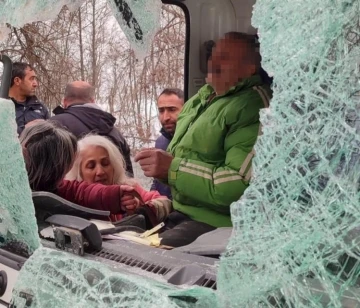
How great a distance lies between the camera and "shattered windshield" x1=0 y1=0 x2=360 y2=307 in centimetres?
113

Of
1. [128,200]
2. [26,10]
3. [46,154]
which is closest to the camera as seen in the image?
[26,10]

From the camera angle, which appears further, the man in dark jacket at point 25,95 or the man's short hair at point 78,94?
the man in dark jacket at point 25,95

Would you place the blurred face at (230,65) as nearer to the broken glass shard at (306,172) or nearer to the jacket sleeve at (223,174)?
the jacket sleeve at (223,174)

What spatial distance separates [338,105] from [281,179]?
19cm

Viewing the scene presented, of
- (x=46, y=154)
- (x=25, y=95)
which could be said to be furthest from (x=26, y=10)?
(x=25, y=95)

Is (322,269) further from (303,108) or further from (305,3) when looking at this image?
(305,3)

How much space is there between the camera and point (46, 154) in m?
2.80

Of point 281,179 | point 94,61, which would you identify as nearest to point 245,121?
point 281,179

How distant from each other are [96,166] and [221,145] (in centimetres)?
123

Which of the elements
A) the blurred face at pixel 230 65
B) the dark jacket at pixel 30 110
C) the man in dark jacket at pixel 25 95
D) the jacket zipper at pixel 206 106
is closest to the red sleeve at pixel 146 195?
the jacket zipper at pixel 206 106

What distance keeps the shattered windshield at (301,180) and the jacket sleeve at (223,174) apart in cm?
101

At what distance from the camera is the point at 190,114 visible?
9.61 feet

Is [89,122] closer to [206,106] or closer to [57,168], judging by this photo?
[57,168]

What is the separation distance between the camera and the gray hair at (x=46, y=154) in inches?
108
